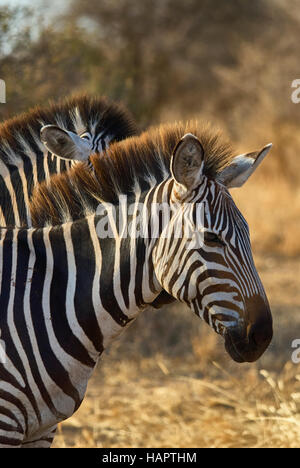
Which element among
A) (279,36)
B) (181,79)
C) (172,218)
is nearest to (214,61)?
(181,79)

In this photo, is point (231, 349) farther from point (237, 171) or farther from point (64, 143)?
point (64, 143)

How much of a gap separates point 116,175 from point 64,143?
51.7 inches

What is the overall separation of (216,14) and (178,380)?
1836 centimetres

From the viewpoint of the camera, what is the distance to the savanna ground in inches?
226

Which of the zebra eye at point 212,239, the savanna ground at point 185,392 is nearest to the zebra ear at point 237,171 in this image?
the zebra eye at point 212,239

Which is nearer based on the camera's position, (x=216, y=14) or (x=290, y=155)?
(x=290, y=155)

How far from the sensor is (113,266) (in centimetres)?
352

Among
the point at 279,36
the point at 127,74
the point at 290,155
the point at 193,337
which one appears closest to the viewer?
the point at 193,337

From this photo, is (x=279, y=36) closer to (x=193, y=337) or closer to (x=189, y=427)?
(x=193, y=337)

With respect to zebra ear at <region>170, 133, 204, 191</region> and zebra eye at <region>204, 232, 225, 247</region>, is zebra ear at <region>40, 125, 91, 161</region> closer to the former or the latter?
zebra ear at <region>170, 133, 204, 191</region>

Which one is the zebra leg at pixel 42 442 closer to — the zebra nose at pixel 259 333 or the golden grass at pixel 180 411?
the zebra nose at pixel 259 333

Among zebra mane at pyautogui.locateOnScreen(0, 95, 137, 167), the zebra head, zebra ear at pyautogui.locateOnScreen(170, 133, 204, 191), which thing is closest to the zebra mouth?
the zebra head

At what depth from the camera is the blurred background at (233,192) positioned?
6129 millimetres

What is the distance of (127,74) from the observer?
10.2 metres
